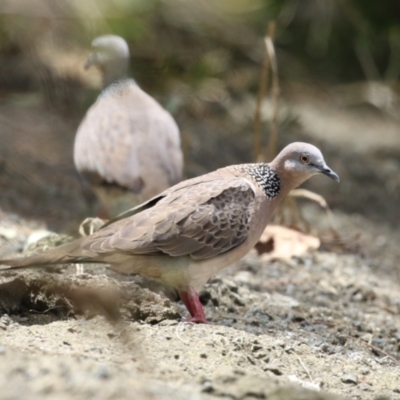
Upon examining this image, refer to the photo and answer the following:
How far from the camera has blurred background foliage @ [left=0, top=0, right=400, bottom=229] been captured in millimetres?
7629

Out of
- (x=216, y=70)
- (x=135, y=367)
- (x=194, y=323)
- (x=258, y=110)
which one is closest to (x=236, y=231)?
(x=194, y=323)

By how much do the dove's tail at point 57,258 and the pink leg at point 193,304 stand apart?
56 cm

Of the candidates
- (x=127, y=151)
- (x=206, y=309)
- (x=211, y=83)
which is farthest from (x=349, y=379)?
(x=211, y=83)

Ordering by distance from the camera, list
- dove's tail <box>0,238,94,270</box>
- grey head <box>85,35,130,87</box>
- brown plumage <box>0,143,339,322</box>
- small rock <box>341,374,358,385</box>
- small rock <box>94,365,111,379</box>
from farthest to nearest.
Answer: grey head <box>85,35,130,87</box> < brown plumage <box>0,143,339,322</box> < dove's tail <box>0,238,94,270</box> < small rock <box>341,374,358,385</box> < small rock <box>94,365,111,379</box>

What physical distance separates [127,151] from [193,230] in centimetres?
159

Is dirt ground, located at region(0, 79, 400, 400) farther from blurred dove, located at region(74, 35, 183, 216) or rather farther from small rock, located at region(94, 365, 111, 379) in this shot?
blurred dove, located at region(74, 35, 183, 216)

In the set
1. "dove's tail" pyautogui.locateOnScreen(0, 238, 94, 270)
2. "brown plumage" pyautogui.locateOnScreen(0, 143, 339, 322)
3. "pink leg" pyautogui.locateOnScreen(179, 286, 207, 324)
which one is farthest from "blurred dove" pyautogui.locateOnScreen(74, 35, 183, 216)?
"dove's tail" pyautogui.locateOnScreen(0, 238, 94, 270)

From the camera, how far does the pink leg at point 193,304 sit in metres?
4.07

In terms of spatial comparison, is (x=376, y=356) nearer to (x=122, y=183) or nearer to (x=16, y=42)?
(x=122, y=183)

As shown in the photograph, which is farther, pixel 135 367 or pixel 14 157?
pixel 14 157

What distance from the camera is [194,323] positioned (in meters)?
3.81

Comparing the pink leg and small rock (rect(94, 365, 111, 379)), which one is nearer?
small rock (rect(94, 365, 111, 379))

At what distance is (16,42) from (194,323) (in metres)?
5.64

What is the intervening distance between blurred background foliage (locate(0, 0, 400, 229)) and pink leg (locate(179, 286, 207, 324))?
229cm
